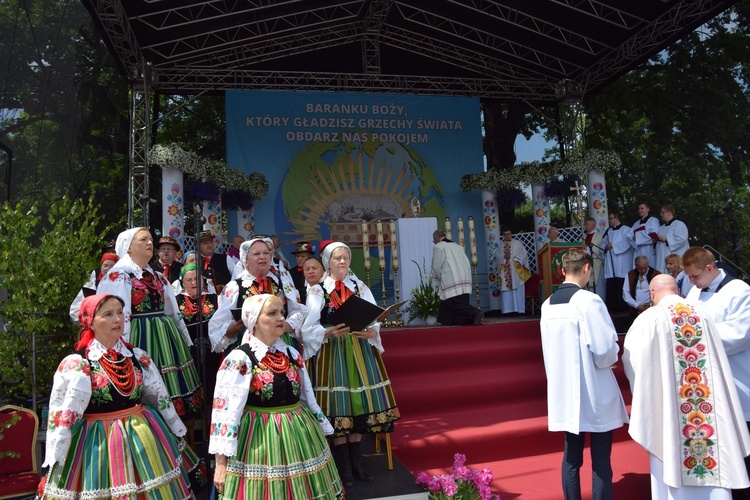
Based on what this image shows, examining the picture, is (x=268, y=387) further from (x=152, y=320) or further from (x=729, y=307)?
(x=729, y=307)

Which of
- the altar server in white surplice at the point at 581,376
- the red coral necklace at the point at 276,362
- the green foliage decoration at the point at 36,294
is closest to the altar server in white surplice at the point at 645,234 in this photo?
the altar server in white surplice at the point at 581,376

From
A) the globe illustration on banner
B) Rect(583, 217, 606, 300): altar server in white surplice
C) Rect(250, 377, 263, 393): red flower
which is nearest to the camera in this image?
Rect(250, 377, 263, 393): red flower

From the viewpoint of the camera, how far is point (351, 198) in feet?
41.2

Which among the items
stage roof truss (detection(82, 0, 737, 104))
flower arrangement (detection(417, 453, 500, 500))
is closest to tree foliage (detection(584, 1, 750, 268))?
stage roof truss (detection(82, 0, 737, 104))

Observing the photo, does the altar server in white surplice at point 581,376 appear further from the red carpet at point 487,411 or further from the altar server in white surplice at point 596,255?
the altar server in white surplice at point 596,255

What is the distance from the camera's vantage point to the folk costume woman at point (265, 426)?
297 cm

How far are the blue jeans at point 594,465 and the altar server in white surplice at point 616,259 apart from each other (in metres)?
7.51

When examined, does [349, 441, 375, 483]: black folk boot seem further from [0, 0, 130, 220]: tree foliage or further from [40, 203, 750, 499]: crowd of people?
[0, 0, 130, 220]: tree foliage

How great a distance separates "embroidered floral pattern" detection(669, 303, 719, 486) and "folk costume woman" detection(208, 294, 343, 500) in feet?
7.11

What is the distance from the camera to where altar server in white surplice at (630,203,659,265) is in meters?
10.2

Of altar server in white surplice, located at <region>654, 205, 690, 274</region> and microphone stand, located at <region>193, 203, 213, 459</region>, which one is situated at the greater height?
altar server in white surplice, located at <region>654, 205, 690, 274</region>

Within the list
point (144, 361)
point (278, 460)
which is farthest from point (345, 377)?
point (144, 361)

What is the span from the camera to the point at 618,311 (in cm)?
1088

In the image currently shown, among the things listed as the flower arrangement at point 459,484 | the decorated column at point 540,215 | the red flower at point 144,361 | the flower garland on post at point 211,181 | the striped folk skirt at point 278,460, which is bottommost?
the flower arrangement at point 459,484
